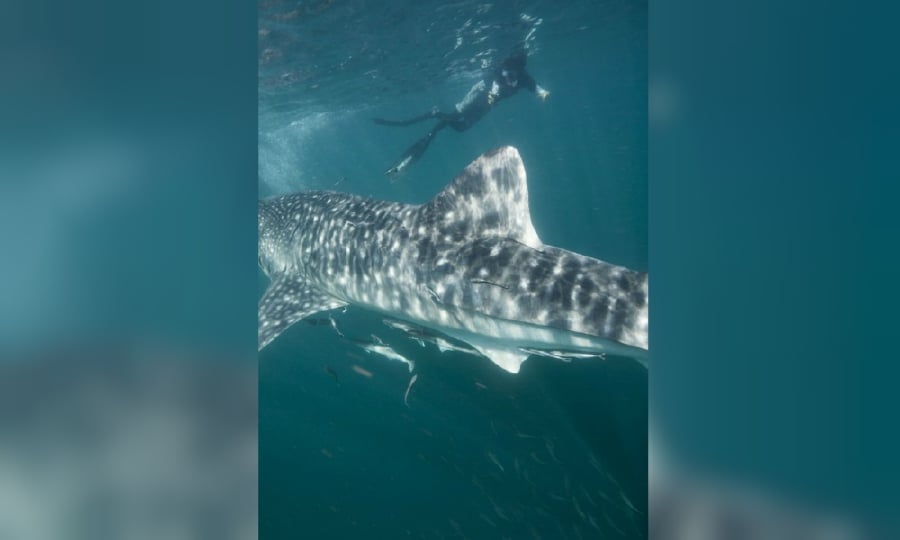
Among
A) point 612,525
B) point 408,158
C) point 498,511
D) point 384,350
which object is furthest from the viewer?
point 408,158

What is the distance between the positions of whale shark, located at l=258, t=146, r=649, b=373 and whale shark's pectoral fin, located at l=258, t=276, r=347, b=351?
19 millimetres

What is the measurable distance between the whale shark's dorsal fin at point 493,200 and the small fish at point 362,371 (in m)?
3.28

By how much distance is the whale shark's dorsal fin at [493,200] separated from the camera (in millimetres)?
5574

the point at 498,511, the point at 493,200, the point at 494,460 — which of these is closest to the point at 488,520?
the point at 498,511

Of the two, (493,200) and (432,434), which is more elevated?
(493,200)

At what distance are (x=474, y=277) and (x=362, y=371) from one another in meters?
3.57

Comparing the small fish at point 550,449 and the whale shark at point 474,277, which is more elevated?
the whale shark at point 474,277

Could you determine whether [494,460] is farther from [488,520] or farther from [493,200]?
[493,200]

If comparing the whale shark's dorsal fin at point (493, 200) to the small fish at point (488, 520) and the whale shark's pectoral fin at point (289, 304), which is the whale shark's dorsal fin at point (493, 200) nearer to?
the whale shark's pectoral fin at point (289, 304)

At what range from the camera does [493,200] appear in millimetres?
5602

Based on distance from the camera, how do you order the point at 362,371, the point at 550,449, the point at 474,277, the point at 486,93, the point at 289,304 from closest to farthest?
the point at 474,277 → the point at 550,449 → the point at 289,304 → the point at 362,371 → the point at 486,93
